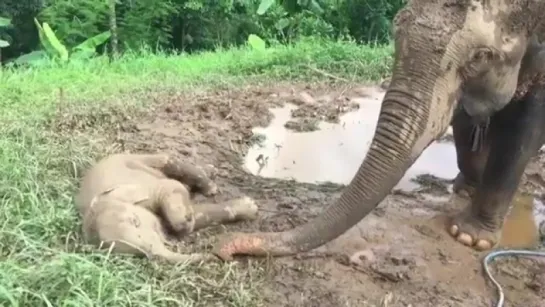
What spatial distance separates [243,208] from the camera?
5.15 m

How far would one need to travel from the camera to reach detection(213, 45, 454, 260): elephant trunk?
3984mm

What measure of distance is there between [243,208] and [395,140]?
4.75ft

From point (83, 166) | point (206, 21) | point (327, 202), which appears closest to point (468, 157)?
point (327, 202)

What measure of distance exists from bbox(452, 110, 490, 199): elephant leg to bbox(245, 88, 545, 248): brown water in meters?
0.21

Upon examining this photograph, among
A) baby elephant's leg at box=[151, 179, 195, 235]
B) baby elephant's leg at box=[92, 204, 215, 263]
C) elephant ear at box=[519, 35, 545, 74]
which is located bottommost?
baby elephant's leg at box=[151, 179, 195, 235]

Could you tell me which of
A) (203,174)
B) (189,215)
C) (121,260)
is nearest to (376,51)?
(203,174)

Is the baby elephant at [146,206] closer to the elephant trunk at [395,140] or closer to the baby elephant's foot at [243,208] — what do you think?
the baby elephant's foot at [243,208]

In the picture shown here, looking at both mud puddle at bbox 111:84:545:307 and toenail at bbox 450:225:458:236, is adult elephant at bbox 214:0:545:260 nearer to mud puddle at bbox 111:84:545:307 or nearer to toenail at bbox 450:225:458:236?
mud puddle at bbox 111:84:545:307

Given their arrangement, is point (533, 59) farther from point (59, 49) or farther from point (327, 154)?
point (59, 49)

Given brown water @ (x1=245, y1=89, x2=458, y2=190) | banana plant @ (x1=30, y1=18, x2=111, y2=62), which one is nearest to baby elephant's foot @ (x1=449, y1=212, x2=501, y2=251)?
brown water @ (x1=245, y1=89, x2=458, y2=190)

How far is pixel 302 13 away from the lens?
1504 cm

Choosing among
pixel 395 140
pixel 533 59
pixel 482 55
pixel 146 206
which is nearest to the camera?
pixel 395 140

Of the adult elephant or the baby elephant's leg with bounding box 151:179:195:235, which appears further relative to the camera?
the baby elephant's leg with bounding box 151:179:195:235

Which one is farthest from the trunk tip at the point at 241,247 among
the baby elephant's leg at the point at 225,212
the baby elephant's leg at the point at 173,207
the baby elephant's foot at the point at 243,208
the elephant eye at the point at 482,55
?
the elephant eye at the point at 482,55
